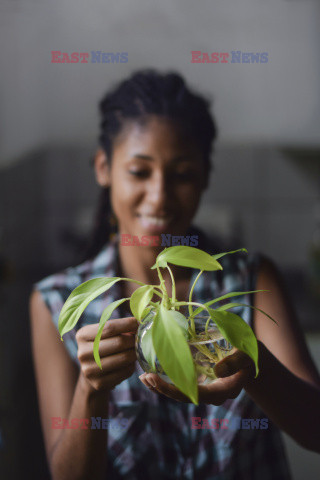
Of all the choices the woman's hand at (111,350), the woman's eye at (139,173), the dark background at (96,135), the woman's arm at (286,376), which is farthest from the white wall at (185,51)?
the woman's hand at (111,350)

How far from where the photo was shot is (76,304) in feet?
1.42

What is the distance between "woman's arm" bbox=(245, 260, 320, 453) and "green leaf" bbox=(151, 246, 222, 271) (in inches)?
5.5

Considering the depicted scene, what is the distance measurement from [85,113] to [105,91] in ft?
0.15

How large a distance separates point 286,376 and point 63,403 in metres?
0.27

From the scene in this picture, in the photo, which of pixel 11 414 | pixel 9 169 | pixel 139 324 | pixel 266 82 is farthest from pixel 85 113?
pixel 11 414

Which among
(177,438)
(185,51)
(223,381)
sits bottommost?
(177,438)

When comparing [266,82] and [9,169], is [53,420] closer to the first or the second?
[9,169]

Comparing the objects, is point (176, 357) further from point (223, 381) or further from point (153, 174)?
point (153, 174)

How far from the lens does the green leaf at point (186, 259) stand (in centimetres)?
43

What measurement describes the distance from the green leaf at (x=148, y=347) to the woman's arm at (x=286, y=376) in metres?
0.15

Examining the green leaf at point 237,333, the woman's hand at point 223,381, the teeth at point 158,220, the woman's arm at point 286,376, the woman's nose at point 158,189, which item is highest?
the woman's nose at point 158,189

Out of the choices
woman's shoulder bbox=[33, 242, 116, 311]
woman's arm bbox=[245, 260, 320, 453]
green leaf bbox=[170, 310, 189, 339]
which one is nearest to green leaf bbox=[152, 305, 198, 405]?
green leaf bbox=[170, 310, 189, 339]

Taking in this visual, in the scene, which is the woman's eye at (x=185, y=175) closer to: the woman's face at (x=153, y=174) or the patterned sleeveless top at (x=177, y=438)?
the woman's face at (x=153, y=174)

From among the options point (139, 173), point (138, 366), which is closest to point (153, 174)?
point (139, 173)
